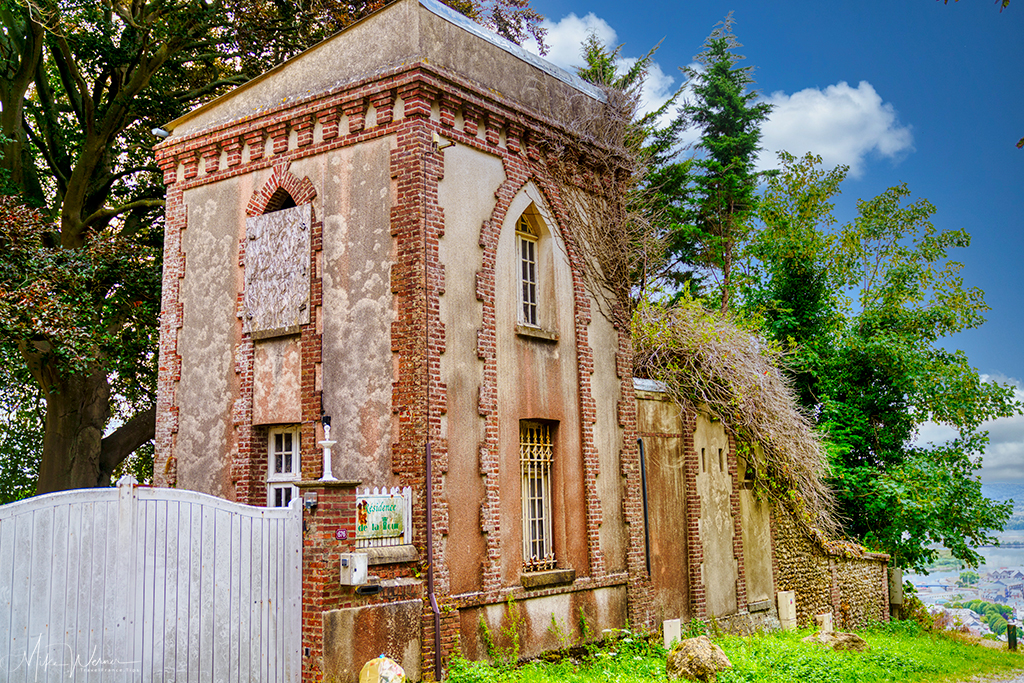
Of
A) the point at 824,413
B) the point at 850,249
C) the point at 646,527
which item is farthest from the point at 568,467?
the point at 850,249

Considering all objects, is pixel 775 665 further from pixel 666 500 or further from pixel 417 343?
pixel 417 343

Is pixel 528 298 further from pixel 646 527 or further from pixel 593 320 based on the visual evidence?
pixel 646 527

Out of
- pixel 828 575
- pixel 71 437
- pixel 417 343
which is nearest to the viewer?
pixel 417 343

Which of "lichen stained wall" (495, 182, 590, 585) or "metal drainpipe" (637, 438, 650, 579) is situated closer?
"lichen stained wall" (495, 182, 590, 585)

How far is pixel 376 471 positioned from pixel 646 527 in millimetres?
5169

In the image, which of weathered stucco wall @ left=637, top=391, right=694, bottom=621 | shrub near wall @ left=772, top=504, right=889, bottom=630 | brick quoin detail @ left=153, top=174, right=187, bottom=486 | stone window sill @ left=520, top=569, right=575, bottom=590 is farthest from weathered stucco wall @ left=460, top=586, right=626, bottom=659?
shrub near wall @ left=772, top=504, right=889, bottom=630

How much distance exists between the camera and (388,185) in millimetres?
11055

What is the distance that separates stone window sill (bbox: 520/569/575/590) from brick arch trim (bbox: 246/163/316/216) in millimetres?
5865

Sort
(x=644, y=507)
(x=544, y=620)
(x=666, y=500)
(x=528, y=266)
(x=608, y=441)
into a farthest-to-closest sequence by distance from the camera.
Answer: (x=666, y=500) → (x=644, y=507) → (x=608, y=441) → (x=528, y=266) → (x=544, y=620)

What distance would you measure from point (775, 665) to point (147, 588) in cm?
811

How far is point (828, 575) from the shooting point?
1784 cm

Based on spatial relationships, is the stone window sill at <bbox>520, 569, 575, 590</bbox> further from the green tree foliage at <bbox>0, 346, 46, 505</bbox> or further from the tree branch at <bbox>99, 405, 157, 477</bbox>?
Result: the green tree foliage at <bbox>0, 346, 46, 505</bbox>

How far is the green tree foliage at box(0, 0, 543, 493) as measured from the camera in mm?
15914

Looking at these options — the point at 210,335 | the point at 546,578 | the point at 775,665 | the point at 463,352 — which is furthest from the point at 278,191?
the point at 775,665
